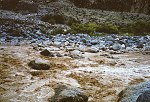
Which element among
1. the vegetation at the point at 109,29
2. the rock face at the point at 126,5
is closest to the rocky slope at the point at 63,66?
the vegetation at the point at 109,29

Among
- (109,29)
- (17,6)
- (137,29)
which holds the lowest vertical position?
(137,29)

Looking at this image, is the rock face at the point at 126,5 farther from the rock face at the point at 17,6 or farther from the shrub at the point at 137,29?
the rock face at the point at 17,6

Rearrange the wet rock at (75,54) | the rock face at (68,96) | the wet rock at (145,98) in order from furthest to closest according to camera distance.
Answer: the wet rock at (75,54), the rock face at (68,96), the wet rock at (145,98)

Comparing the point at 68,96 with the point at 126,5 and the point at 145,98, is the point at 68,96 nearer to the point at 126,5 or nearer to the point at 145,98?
the point at 145,98

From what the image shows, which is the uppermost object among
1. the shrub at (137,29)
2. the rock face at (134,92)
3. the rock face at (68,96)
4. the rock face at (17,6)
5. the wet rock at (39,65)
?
the rock face at (134,92)

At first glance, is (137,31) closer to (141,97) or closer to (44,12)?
(44,12)

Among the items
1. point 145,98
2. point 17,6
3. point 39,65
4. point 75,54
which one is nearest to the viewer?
point 145,98

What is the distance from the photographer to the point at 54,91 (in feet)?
14.2

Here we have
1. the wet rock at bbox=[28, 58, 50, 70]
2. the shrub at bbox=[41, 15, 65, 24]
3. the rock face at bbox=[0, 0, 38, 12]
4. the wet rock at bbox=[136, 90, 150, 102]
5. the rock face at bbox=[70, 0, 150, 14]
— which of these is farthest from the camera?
the rock face at bbox=[70, 0, 150, 14]

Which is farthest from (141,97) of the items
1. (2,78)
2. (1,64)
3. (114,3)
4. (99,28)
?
(114,3)

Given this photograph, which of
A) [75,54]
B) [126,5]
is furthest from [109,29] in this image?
[126,5]

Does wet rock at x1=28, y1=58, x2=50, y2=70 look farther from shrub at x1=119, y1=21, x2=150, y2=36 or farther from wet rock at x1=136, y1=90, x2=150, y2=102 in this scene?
shrub at x1=119, y1=21, x2=150, y2=36

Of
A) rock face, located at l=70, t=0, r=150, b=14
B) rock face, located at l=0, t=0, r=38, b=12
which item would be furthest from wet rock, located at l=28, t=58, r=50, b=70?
rock face, located at l=70, t=0, r=150, b=14

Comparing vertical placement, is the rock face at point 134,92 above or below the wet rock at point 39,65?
above
